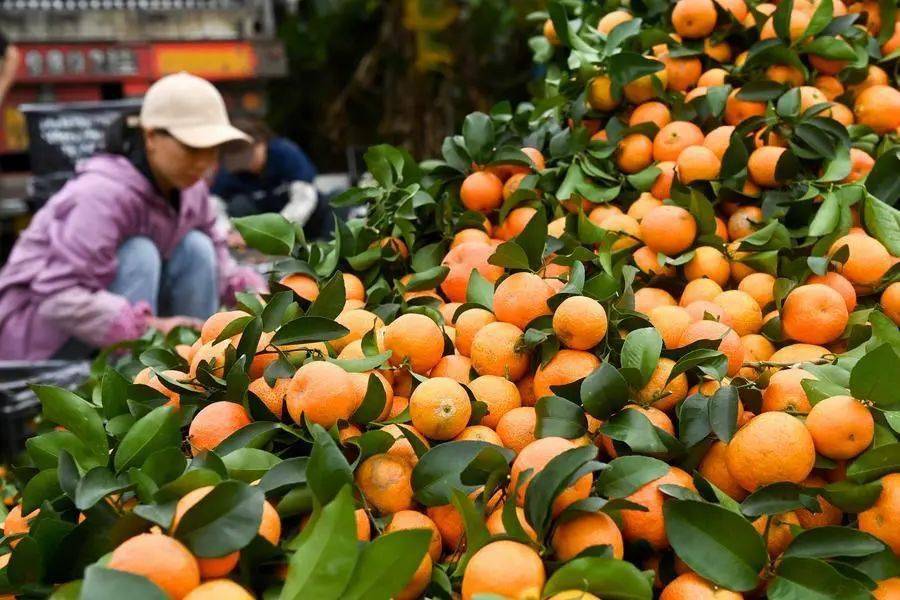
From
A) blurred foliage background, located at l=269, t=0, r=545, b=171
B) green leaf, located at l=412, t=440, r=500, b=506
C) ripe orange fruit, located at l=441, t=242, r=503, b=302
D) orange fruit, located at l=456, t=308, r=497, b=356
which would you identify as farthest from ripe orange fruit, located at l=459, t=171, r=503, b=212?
blurred foliage background, located at l=269, t=0, r=545, b=171

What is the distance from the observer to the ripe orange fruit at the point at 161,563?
2.60 feet

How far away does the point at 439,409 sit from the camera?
1.04 metres

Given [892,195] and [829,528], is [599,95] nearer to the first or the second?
[892,195]

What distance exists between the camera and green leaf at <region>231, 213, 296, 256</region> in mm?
1505

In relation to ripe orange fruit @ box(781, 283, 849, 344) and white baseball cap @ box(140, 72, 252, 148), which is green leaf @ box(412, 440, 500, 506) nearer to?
ripe orange fruit @ box(781, 283, 849, 344)

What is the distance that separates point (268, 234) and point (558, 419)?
707mm

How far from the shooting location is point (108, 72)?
513cm

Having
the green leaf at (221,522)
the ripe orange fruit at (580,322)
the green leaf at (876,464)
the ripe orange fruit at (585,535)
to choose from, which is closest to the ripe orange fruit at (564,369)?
the ripe orange fruit at (580,322)

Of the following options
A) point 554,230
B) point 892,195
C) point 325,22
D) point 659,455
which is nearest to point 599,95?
point 554,230

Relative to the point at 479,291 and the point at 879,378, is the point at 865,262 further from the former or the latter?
the point at 479,291

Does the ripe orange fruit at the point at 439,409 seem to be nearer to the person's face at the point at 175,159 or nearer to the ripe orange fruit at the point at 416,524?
the ripe orange fruit at the point at 416,524

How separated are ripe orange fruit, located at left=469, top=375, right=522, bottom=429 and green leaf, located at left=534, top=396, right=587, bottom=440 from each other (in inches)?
3.4

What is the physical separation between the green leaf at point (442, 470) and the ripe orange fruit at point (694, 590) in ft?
0.81

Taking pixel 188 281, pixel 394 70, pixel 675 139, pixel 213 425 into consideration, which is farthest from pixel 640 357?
pixel 394 70
